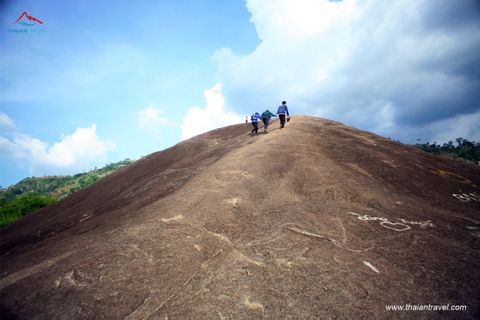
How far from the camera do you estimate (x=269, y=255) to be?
4.86 metres

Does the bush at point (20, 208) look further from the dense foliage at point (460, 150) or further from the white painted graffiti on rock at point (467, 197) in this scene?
the dense foliage at point (460, 150)

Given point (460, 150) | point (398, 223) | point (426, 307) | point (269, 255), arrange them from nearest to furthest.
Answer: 1. point (426, 307)
2. point (269, 255)
3. point (398, 223)
4. point (460, 150)

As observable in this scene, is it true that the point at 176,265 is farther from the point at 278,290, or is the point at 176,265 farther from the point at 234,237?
the point at 278,290

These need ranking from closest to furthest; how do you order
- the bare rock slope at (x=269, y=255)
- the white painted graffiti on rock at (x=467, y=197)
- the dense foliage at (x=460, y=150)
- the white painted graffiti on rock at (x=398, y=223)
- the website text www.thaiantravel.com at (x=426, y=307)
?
the website text www.thaiantravel.com at (x=426, y=307)
the bare rock slope at (x=269, y=255)
the white painted graffiti on rock at (x=398, y=223)
the white painted graffiti on rock at (x=467, y=197)
the dense foliage at (x=460, y=150)

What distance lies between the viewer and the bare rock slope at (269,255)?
382 centimetres

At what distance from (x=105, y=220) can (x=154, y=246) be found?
13.4ft

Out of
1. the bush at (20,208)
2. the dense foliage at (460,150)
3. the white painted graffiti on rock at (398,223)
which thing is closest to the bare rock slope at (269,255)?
the white painted graffiti on rock at (398,223)

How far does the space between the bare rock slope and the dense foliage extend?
218ft

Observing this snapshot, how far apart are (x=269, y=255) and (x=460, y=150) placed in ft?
290

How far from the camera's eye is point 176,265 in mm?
4742

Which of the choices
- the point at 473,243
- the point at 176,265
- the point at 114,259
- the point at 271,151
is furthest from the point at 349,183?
the point at 114,259

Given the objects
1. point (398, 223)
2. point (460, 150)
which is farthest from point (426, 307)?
point (460, 150)

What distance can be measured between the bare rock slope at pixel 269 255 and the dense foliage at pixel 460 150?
218 feet

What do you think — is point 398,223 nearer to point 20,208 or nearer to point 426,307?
point 426,307
